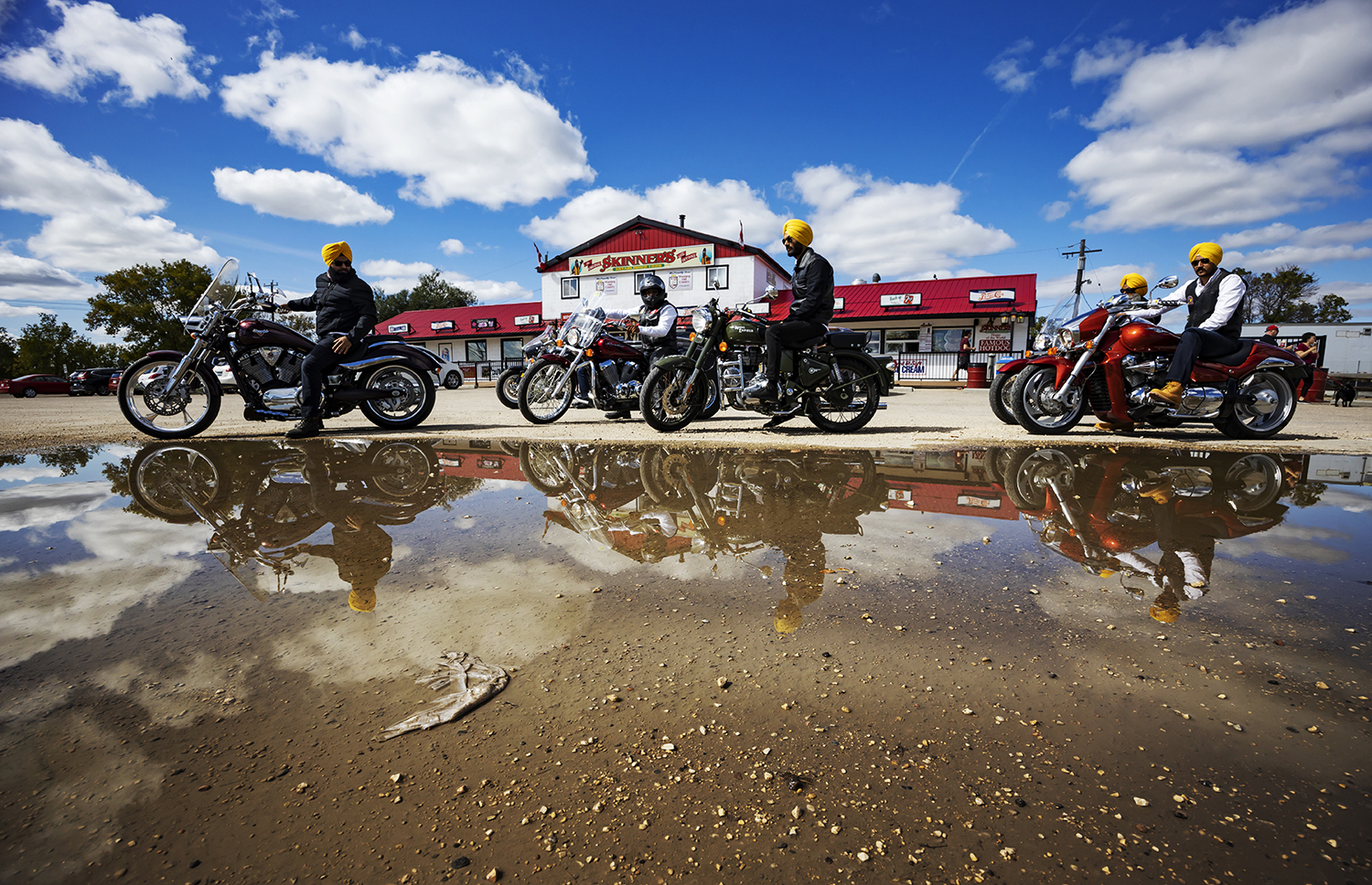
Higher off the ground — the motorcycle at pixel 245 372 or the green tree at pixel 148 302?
the green tree at pixel 148 302

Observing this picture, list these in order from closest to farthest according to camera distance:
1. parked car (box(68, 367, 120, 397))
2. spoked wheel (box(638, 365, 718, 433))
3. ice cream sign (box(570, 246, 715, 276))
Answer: spoked wheel (box(638, 365, 718, 433)), parked car (box(68, 367, 120, 397)), ice cream sign (box(570, 246, 715, 276))

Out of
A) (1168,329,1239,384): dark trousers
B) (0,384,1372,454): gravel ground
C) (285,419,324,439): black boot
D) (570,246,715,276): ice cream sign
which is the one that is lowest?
(0,384,1372,454): gravel ground

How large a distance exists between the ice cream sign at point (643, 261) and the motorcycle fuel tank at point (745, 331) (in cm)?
2655

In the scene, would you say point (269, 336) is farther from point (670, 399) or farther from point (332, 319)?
point (670, 399)

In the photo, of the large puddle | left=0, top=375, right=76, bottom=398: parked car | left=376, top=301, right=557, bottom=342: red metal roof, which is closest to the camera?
the large puddle

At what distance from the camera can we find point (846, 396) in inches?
274

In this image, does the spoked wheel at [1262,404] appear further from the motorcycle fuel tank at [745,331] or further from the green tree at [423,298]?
the green tree at [423,298]

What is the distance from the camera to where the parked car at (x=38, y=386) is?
3394 cm

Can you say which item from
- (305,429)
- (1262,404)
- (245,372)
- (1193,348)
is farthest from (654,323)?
(1262,404)

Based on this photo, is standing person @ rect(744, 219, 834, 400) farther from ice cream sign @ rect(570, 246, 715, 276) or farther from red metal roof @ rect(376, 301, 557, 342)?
red metal roof @ rect(376, 301, 557, 342)

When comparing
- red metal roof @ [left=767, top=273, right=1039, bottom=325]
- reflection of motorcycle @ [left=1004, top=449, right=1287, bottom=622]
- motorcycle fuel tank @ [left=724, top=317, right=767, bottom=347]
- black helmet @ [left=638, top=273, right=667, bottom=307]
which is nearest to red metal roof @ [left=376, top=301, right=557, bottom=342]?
red metal roof @ [left=767, top=273, right=1039, bottom=325]

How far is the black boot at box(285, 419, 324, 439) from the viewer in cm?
644

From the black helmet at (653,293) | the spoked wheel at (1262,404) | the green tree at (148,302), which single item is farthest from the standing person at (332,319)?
the green tree at (148,302)

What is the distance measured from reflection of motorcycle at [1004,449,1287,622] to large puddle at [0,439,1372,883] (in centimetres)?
3
